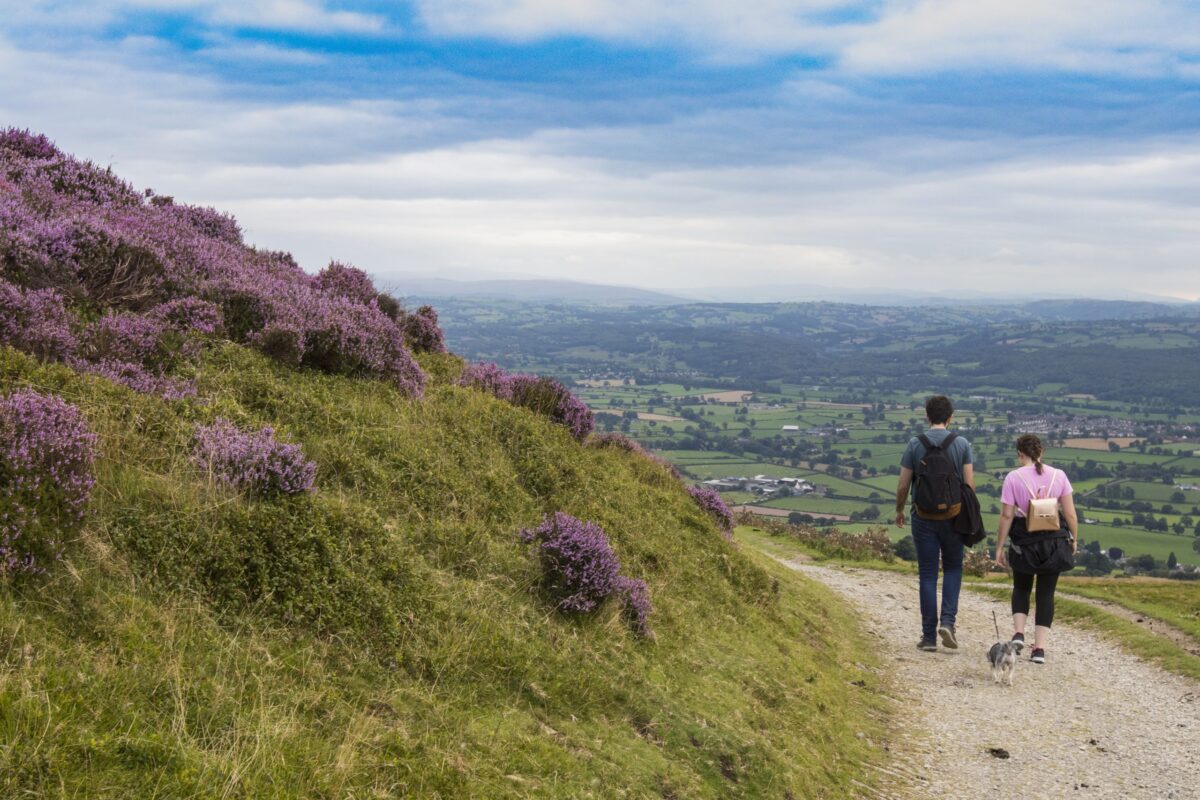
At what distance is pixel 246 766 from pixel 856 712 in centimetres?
824

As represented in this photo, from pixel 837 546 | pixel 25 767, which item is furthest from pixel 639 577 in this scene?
pixel 837 546

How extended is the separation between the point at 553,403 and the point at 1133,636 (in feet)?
35.8

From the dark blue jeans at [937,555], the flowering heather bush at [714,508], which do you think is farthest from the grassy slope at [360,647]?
the flowering heather bush at [714,508]

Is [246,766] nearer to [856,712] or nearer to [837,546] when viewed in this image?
[856,712]

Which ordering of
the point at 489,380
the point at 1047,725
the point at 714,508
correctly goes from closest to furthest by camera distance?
the point at 1047,725 < the point at 489,380 < the point at 714,508

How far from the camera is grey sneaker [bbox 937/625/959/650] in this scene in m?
13.0

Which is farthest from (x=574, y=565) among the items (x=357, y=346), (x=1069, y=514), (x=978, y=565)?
(x=978, y=565)

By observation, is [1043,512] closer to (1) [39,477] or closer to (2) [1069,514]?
(2) [1069,514]

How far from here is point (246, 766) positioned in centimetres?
412

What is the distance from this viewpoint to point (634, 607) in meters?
8.84

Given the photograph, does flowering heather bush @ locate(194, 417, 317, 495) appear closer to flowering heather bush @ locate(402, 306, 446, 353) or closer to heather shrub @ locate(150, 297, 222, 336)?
heather shrub @ locate(150, 297, 222, 336)

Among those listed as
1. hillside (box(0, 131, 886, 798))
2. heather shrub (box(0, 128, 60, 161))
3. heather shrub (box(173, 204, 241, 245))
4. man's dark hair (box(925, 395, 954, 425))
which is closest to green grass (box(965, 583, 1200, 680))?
hillside (box(0, 131, 886, 798))

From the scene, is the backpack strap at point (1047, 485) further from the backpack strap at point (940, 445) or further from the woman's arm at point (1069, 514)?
the backpack strap at point (940, 445)

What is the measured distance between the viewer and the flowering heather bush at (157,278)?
382 inches
